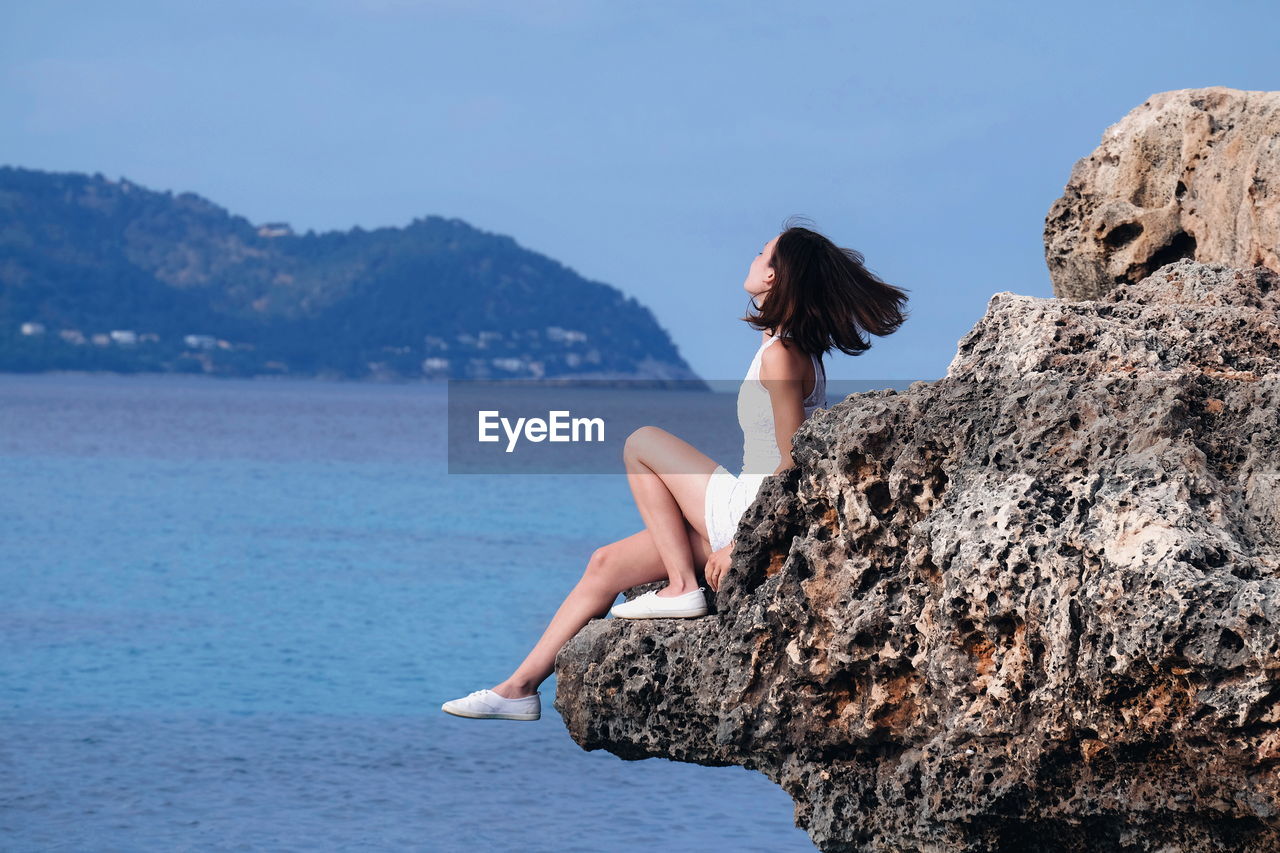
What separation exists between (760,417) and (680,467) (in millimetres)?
326

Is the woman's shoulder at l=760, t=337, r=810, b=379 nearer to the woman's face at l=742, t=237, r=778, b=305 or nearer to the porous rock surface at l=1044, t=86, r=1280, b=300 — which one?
the woman's face at l=742, t=237, r=778, b=305

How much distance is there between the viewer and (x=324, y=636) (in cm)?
1720

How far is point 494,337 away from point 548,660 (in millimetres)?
118125

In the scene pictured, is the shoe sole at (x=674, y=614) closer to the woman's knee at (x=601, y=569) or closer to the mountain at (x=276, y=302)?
the woman's knee at (x=601, y=569)

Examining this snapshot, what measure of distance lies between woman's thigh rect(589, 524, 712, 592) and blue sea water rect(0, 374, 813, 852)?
11.3 ft

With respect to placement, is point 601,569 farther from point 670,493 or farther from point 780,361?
point 780,361

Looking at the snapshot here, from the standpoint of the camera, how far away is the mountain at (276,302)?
406ft

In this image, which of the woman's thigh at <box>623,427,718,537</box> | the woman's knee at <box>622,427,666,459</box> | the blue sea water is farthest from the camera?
the blue sea water

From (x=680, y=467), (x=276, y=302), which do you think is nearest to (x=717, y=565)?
(x=680, y=467)

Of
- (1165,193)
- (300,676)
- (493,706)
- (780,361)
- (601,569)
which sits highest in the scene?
(1165,193)

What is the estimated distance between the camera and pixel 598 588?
5199 millimetres

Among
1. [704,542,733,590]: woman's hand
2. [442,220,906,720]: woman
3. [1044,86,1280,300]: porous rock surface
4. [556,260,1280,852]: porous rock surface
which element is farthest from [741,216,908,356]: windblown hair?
[1044,86,1280,300]: porous rock surface

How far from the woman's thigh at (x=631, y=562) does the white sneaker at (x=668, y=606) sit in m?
0.15

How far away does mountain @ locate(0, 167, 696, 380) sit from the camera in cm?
12388
